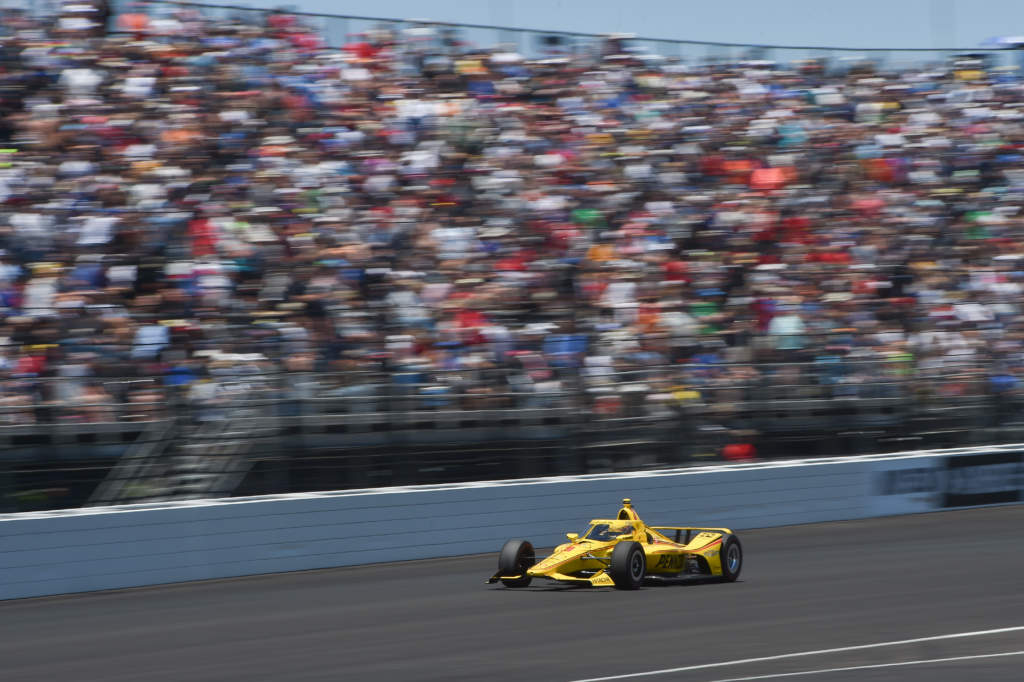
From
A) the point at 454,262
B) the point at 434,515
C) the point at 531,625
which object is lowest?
the point at 434,515

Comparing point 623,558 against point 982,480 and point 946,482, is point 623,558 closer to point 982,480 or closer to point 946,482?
point 946,482

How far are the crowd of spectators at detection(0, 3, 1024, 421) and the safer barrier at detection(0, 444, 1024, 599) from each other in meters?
1.04

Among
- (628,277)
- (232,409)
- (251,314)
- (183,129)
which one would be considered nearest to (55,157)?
(183,129)

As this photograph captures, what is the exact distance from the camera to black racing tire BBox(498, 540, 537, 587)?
1117cm

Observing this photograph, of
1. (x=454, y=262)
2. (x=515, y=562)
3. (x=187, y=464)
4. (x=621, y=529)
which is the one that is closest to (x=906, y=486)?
(x=454, y=262)

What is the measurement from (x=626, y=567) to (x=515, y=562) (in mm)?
941

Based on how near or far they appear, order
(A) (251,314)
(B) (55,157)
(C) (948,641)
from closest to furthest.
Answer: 1. (C) (948,641)
2. (A) (251,314)
3. (B) (55,157)

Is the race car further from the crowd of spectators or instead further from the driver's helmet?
the crowd of spectators

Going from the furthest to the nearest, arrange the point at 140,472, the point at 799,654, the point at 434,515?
1. the point at 434,515
2. the point at 140,472
3. the point at 799,654

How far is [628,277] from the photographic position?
1731 centimetres

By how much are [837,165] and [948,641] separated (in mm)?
14026

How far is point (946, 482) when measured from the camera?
59.5 feet

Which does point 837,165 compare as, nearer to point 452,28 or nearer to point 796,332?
point 796,332

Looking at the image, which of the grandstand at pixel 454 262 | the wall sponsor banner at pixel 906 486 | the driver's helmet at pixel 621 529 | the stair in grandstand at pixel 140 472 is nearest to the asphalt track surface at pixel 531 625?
the driver's helmet at pixel 621 529
